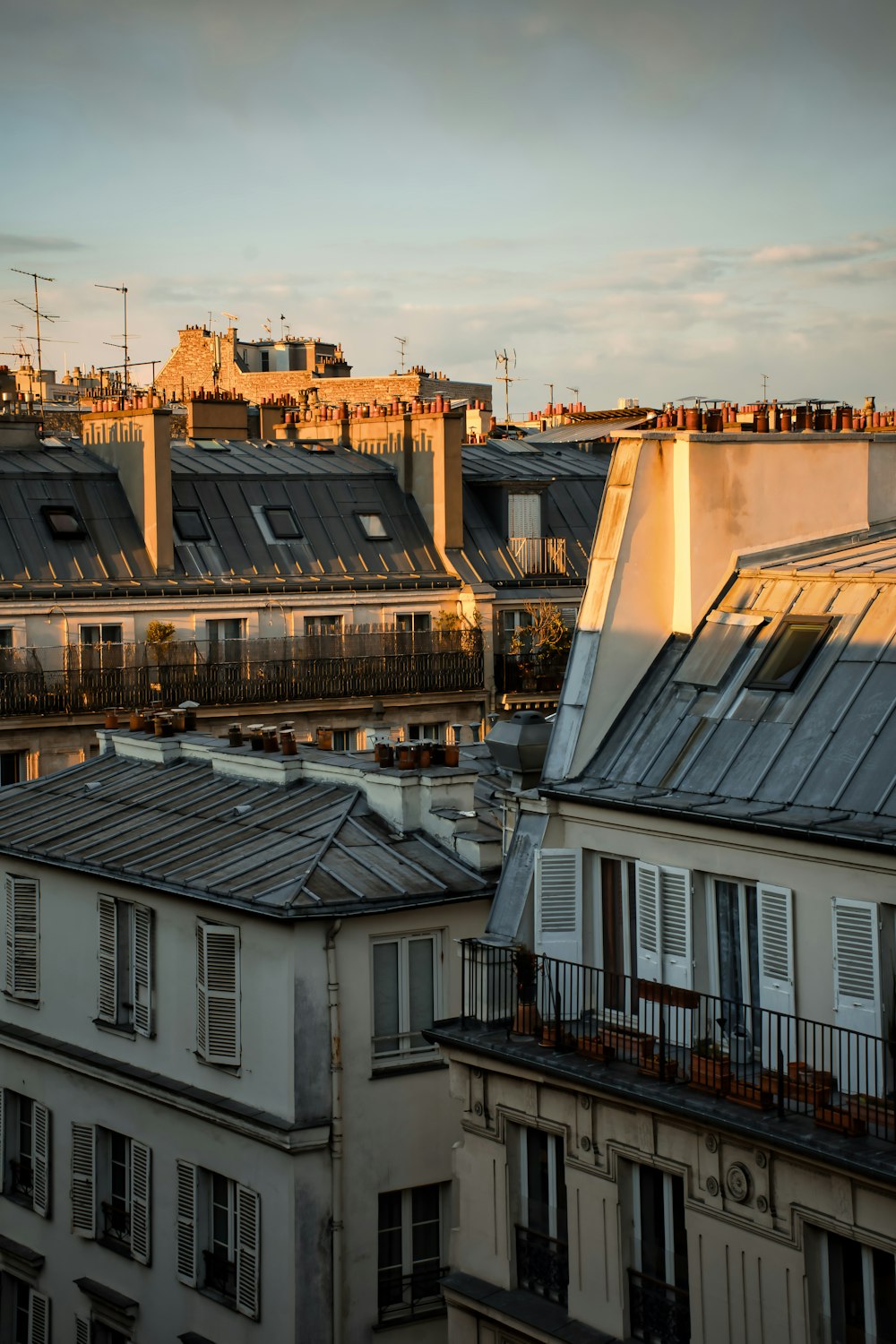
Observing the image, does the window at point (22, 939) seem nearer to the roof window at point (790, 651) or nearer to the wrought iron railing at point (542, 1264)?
the wrought iron railing at point (542, 1264)

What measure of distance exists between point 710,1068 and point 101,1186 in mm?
9739

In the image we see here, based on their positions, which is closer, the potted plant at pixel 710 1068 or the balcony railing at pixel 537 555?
the potted plant at pixel 710 1068

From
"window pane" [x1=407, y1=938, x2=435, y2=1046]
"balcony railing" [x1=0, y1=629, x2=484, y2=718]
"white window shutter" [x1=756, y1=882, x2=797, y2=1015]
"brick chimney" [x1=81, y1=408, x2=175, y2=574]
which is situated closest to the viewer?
"white window shutter" [x1=756, y1=882, x2=797, y2=1015]

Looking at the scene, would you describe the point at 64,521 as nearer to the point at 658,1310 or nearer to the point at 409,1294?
the point at 409,1294

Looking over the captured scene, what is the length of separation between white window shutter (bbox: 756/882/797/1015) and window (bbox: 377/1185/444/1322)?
6.26 m

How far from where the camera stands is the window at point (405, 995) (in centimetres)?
2156

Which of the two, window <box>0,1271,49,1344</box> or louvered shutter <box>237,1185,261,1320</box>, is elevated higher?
louvered shutter <box>237,1185,261,1320</box>

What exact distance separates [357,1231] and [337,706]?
2546 cm

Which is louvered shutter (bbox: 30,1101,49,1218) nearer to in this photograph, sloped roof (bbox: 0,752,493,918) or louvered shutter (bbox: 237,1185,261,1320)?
sloped roof (bbox: 0,752,493,918)

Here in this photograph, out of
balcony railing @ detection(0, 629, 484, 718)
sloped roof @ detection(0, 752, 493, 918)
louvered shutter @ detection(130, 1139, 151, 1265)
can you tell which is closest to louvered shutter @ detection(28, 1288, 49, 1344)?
louvered shutter @ detection(130, 1139, 151, 1265)

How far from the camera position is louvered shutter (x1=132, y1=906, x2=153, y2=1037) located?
23.0m

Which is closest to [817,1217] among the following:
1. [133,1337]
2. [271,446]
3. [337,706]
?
[133,1337]

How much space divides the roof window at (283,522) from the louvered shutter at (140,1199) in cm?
2594

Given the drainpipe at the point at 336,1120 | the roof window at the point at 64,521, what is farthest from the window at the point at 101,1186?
the roof window at the point at 64,521
